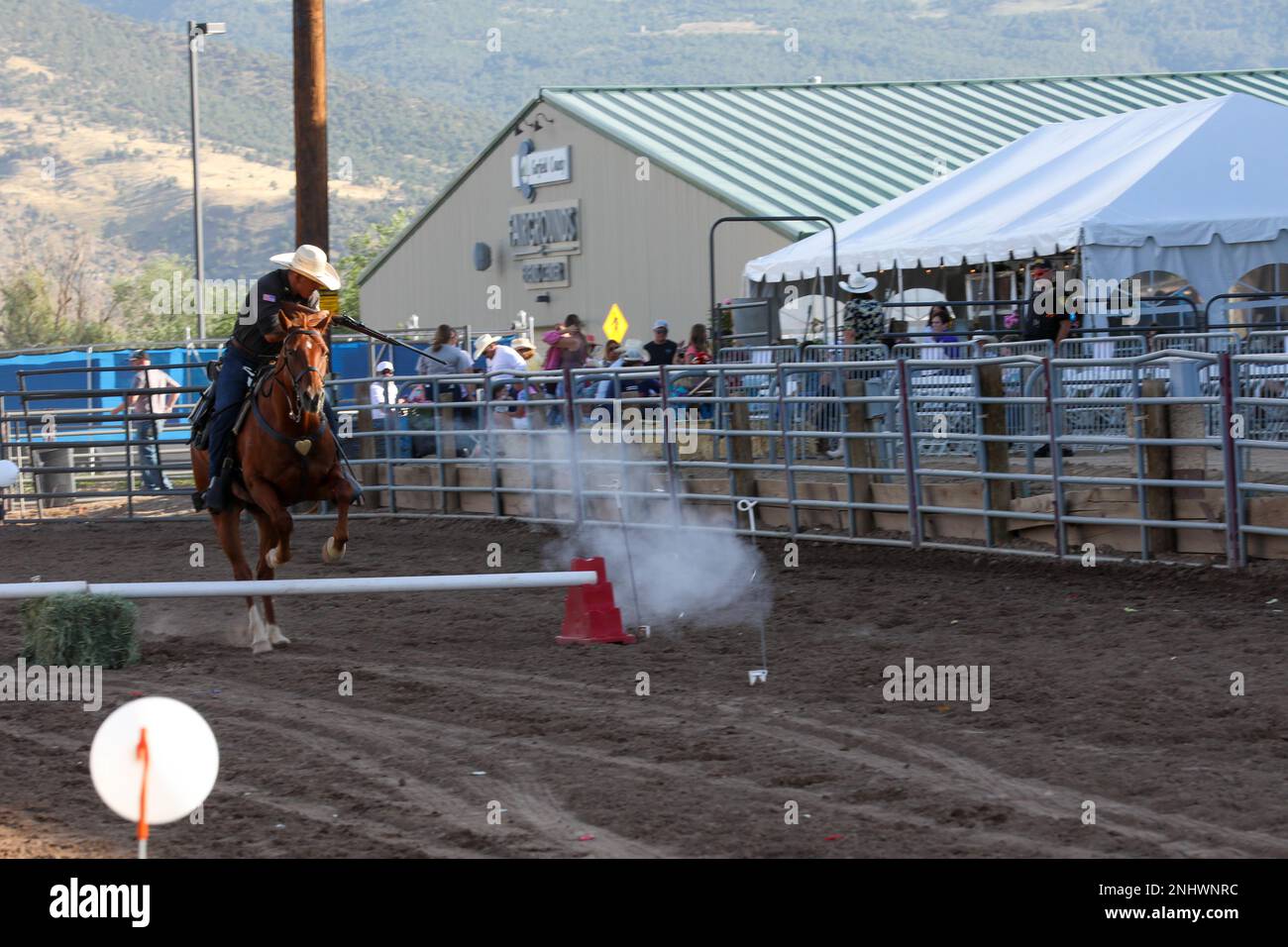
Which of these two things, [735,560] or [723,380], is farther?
[723,380]

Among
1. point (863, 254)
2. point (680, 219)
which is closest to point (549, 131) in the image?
point (680, 219)

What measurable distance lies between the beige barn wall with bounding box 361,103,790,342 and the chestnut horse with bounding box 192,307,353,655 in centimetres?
2215

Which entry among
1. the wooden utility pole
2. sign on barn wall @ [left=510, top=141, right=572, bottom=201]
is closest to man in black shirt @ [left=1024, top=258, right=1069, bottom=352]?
the wooden utility pole

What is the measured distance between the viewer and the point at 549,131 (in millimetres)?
39281

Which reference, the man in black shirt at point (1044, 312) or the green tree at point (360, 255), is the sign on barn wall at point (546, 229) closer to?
the man in black shirt at point (1044, 312)

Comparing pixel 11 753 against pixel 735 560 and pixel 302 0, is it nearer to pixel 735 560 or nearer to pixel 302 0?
pixel 735 560

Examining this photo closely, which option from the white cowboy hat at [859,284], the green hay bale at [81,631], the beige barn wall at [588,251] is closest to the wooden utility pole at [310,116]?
the white cowboy hat at [859,284]

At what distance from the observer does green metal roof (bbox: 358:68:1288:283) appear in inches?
1400

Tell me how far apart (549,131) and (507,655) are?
29.9 metres

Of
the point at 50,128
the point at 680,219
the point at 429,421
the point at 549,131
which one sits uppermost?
the point at 50,128

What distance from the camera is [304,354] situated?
10688 millimetres

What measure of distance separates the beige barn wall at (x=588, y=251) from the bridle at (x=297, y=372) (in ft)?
73.4

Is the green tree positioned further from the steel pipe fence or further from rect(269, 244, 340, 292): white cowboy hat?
rect(269, 244, 340, 292): white cowboy hat

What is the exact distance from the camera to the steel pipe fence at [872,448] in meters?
11.9
